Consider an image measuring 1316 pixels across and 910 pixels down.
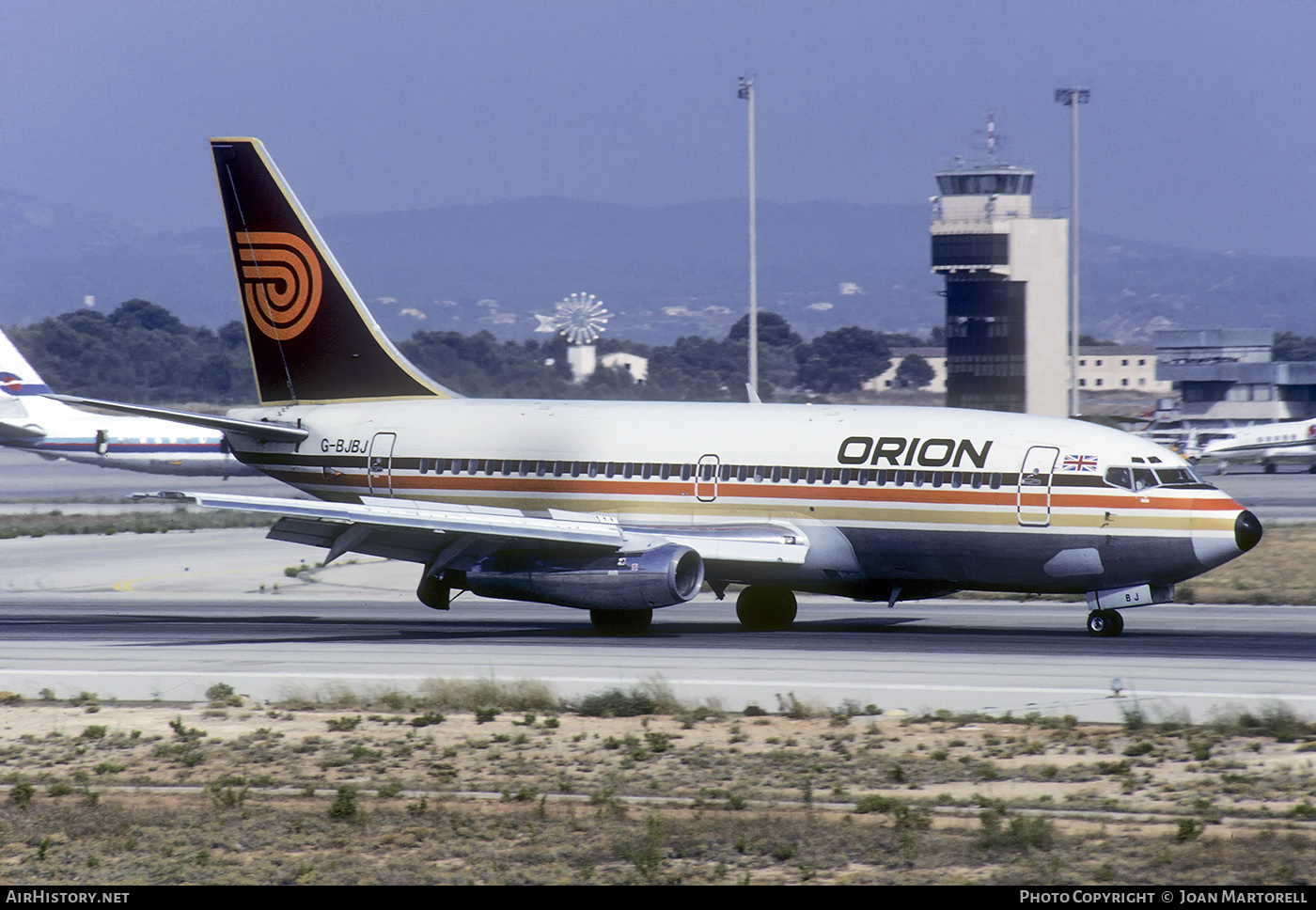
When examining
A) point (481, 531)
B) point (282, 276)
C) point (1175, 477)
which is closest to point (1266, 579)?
point (1175, 477)

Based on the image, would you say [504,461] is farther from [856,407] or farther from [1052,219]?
[1052,219]

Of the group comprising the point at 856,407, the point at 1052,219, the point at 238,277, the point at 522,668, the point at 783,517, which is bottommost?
the point at 522,668

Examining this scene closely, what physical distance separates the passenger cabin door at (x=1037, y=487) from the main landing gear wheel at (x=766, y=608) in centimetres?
597

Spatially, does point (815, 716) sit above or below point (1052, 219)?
below

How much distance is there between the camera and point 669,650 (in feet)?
94.9

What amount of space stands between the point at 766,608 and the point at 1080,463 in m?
7.46

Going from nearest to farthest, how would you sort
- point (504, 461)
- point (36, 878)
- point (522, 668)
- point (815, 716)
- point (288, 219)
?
point (36, 878), point (815, 716), point (522, 668), point (504, 461), point (288, 219)

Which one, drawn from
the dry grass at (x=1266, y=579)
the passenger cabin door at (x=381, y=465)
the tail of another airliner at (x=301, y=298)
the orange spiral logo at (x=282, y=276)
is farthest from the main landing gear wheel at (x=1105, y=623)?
the orange spiral logo at (x=282, y=276)

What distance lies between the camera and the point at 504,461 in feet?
113

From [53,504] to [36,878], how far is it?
69.8 metres

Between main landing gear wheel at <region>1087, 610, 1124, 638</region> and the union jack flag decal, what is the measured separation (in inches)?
107

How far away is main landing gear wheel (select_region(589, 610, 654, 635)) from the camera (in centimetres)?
3152

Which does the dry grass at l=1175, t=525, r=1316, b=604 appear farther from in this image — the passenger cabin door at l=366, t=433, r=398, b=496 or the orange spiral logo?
the orange spiral logo

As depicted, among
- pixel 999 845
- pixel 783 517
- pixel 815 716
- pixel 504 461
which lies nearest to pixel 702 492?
pixel 783 517
